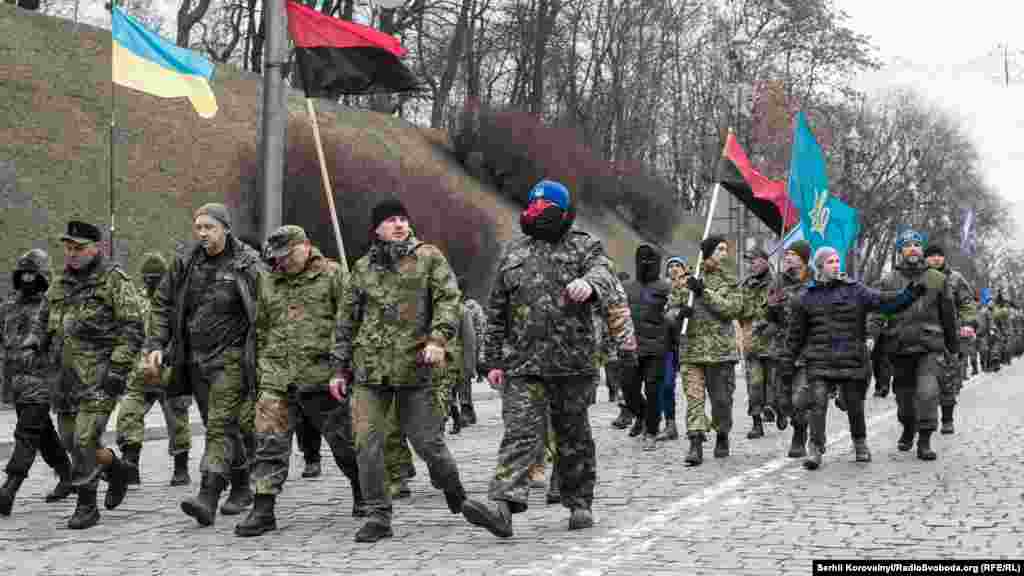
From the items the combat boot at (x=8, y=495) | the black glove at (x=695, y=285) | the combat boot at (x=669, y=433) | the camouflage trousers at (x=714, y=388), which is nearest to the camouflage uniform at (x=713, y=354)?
the camouflage trousers at (x=714, y=388)

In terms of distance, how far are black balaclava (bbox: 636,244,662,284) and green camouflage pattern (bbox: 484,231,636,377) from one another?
550cm

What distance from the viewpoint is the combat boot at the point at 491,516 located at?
293 inches

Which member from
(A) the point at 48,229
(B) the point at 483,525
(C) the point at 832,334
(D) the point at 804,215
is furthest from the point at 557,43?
(B) the point at 483,525

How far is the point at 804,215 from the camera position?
16000mm

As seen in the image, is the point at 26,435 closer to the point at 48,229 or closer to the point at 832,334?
the point at 832,334

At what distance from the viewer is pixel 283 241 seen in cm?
833

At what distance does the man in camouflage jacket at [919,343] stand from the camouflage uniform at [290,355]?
18.5ft

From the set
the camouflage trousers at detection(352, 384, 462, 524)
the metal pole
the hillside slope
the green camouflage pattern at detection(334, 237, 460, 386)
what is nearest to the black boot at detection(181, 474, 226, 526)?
the camouflage trousers at detection(352, 384, 462, 524)

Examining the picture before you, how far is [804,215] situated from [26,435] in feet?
31.0

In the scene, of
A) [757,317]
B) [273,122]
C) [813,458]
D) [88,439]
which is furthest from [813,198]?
[88,439]

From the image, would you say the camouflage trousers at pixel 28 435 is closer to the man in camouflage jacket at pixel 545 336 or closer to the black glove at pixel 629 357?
the man in camouflage jacket at pixel 545 336

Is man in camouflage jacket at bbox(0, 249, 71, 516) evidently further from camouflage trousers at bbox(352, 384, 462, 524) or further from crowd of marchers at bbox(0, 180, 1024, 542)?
camouflage trousers at bbox(352, 384, 462, 524)

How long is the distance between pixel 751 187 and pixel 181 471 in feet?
30.0

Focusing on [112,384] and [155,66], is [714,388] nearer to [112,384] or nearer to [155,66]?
[112,384]
